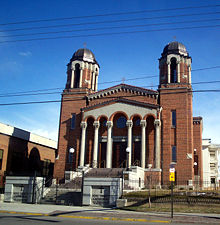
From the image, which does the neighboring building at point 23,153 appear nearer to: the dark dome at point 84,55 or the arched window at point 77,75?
the arched window at point 77,75

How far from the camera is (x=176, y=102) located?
111 ft

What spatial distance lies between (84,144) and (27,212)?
1847cm

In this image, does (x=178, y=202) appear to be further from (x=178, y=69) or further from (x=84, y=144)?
(x=178, y=69)

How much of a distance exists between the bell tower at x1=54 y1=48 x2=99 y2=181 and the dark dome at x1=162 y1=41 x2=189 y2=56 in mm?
9912

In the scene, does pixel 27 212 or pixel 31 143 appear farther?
pixel 31 143

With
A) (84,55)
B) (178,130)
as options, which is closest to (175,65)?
(178,130)

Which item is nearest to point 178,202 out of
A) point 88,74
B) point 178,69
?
point 178,69

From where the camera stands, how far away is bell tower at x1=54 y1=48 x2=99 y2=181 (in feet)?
118

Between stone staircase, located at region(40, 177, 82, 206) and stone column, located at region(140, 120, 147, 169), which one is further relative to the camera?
stone column, located at region(140, 120, 147, 169)

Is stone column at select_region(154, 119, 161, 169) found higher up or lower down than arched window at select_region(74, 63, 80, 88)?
lower down

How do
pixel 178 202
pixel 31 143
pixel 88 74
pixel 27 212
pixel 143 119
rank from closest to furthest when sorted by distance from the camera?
pixel 27 212 → pixel 178 202 → pixel 143 119 → pixel 88 74 → pixel 31 143

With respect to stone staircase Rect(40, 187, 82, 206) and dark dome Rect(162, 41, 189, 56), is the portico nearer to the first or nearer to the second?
dark dome Rect(162, 41, 189, 56)

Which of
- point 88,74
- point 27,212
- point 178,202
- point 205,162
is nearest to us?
point 27,212

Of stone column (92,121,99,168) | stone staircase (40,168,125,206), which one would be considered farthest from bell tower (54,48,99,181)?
stone staircase (40,168,125,206)
